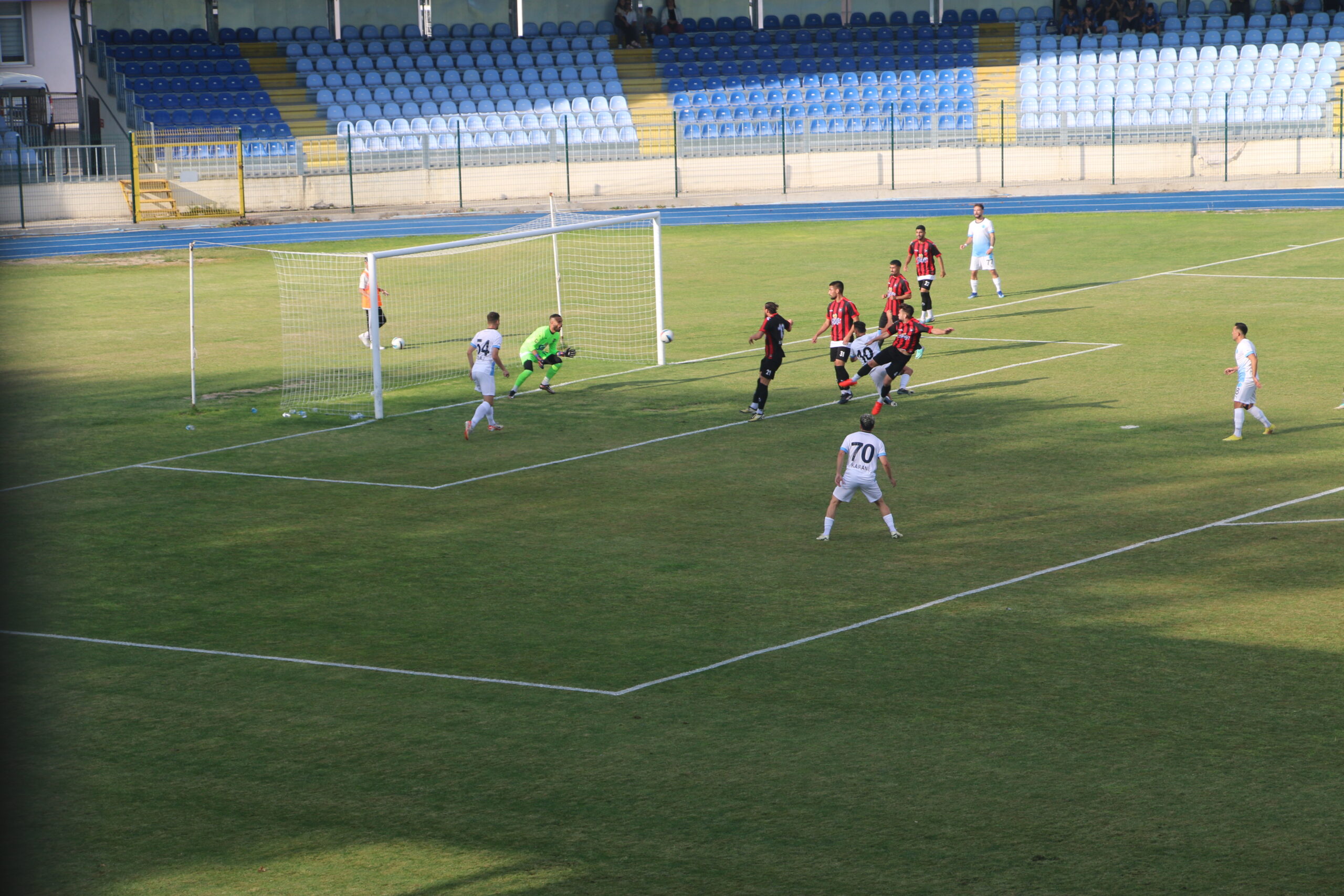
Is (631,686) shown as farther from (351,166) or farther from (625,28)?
(625,28)

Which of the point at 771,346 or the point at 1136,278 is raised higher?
the point at 1136,278

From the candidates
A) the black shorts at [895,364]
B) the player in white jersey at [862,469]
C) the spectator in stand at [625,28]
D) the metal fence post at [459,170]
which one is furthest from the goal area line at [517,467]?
the spectator in stand at [625,28]

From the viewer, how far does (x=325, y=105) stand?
51.8 metres

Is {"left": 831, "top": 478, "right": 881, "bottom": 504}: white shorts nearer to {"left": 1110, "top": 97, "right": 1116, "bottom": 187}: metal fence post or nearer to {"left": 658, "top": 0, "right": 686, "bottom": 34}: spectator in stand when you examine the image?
{"left": 1110, "top": 97, "right": 1116, "bottom": 187}: metal fence post

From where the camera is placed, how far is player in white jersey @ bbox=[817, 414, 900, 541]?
1409 cm

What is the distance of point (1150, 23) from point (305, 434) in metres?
46.6

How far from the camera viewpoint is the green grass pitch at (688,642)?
813 cm

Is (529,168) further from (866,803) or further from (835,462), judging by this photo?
(866,803)

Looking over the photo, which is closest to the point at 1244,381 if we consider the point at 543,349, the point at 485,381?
the point at 485,381

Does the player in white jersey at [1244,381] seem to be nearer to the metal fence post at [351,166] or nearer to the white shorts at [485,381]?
the white shorts at [485,381]

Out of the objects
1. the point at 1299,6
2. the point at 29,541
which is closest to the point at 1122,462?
the point at 29,541

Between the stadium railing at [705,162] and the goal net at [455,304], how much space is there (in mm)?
8417

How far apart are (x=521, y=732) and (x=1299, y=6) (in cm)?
5628

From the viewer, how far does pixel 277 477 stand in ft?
58.9
